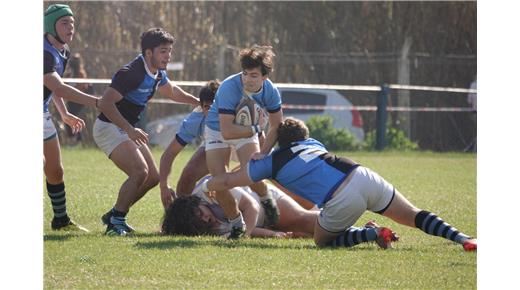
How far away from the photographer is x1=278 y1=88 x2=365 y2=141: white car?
64.7 ft

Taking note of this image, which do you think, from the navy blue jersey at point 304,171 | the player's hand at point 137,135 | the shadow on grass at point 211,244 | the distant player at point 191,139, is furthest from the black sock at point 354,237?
the distant player at point 191,139

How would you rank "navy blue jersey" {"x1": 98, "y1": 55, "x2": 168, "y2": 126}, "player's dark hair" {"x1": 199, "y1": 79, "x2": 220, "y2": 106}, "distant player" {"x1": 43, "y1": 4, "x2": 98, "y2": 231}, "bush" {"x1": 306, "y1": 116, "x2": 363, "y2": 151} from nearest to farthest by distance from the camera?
"distant player" {"x1": 43, "y1": 4, "x2": 98, "y2": 231} → "navy blue jersey" {"x1": 98, "y1": 55, "x2": 168, "y2": 126} → "player's dark hair" {"x1": 199, "y1": 79, "x2": 220, "y2": 106} → "bush" {"x1": 306, "y1": 116, "x2": 363, "y2": 151}

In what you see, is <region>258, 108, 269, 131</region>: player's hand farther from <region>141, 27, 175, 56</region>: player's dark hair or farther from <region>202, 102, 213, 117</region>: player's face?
<region>141, 27, 175, 56</region>: player's dark hair

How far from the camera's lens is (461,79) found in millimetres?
21656

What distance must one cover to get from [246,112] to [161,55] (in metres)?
1.04

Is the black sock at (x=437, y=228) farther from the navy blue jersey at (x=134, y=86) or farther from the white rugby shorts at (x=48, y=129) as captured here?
the white rugby shorts at (x=48, y=129)

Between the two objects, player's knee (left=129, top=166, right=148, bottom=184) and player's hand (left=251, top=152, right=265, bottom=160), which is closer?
player's hand (left=251, top=152, right=265, bottom=160)

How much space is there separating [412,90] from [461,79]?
131 cm

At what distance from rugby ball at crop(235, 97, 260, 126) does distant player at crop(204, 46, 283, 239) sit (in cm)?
3

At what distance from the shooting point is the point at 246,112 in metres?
7.96

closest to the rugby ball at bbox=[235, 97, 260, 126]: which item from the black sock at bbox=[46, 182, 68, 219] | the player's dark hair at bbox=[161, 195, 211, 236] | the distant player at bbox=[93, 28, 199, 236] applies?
the player's dark hair at bbox=[161, 195, 211, 236]

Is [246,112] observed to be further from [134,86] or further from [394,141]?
[394,141]

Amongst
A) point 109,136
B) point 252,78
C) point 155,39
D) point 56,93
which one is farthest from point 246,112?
point 56,93
